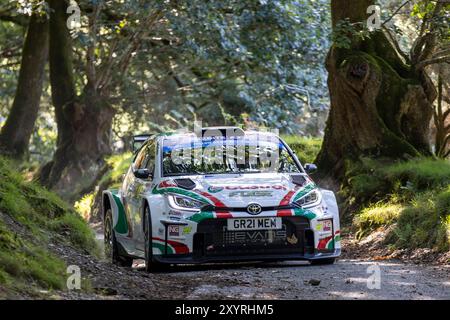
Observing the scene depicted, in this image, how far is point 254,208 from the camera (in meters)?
11.0

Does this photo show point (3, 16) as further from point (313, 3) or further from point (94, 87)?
point (313, 3)

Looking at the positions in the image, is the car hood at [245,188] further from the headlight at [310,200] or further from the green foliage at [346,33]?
the green foliage at [346,33]

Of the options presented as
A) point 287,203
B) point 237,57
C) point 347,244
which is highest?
point 237,57

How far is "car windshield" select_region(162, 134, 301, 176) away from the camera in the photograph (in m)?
12.1

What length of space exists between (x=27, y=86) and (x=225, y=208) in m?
18.8

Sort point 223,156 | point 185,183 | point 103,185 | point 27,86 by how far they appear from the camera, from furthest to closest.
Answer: point 27,86
point 103,185
point 223,156
point 185,183

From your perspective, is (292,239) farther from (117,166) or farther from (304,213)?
(117,166)

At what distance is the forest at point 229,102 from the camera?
43.2 feet

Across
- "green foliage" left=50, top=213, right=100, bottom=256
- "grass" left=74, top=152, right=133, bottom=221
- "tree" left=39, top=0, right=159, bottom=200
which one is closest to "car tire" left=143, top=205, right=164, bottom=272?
"green foliage" left=50, top=213, right=100, bottom=256

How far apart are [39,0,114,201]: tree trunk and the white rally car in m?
15.7

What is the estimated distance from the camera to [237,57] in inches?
1037

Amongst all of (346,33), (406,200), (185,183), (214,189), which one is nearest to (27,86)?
(346,33)
